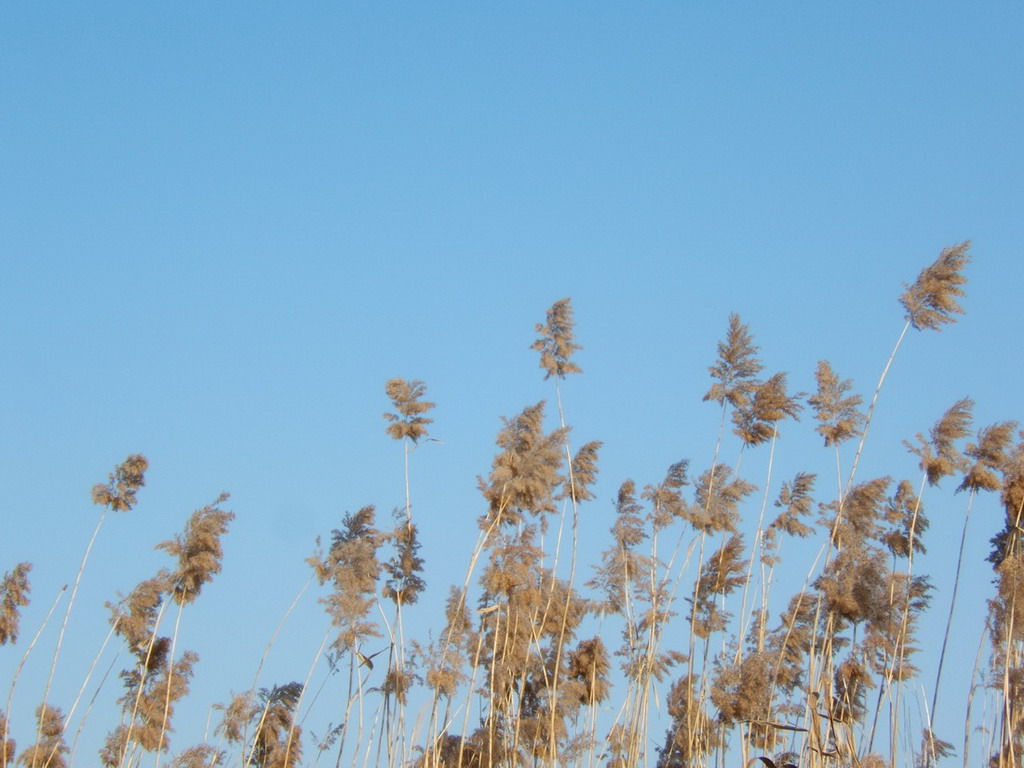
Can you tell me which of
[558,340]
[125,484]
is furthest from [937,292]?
[125,484]

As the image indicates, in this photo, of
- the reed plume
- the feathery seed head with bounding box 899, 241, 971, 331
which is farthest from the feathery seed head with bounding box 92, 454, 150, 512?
the feathery seed head with bounding box 899, 241, 971, 331

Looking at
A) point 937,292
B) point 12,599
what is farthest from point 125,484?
point 937,292

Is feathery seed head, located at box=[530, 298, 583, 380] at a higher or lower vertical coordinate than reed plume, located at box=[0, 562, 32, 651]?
higher

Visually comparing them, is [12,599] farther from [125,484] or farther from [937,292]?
[937,292]

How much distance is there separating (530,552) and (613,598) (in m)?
1.18

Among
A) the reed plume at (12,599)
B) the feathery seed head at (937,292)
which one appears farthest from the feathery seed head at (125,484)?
the feathery seed head at (937,292)

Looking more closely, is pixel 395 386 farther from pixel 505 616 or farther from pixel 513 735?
pixel 513 735

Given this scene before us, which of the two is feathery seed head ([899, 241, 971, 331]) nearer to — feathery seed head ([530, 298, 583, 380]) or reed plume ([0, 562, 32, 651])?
feathery seed head ([530, 298, 583, 380])

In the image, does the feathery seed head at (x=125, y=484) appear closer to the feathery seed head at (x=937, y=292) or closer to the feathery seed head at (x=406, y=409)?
the feathery seed head at (x=406, y=409)

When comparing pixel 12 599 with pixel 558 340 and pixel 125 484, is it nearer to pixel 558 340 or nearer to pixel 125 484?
pixel 125 484

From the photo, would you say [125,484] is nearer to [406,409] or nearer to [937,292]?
[406,409]

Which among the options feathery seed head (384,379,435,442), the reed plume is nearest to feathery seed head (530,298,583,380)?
feathery seed head (384,379,435,442)

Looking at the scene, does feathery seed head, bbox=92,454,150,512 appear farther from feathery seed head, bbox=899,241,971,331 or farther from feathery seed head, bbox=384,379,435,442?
feathery seed head, bbox=899,241,971,331

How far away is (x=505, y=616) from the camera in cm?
1094
